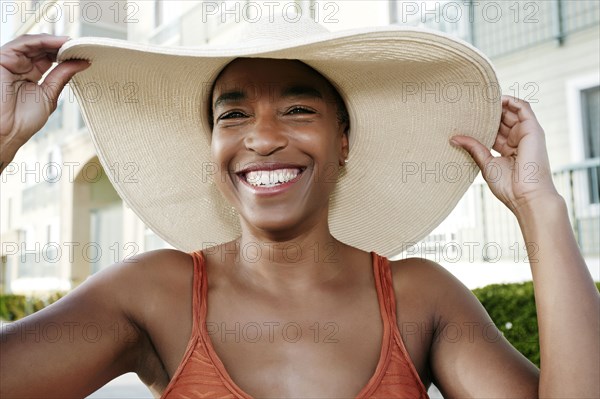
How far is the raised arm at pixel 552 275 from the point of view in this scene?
163 cm

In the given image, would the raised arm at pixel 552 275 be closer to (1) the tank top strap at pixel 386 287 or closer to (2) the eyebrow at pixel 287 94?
(1) the tank top strap at pixel 386 287

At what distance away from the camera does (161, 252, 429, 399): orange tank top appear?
1652 mm

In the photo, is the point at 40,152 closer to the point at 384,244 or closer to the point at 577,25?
the point at 577,25

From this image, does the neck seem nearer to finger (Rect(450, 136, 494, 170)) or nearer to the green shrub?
finger (Rect(450, 136, 494, 170))

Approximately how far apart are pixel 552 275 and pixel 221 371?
935 mm

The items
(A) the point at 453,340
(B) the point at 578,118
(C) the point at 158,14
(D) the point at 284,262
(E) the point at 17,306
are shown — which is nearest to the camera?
(A) the point at 453,340

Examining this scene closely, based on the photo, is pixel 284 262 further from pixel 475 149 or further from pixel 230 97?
pixel 475 149

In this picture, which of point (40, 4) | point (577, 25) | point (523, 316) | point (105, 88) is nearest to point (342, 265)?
point (105, 88)

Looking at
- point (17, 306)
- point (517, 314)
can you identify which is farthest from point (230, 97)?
point (17, 306)

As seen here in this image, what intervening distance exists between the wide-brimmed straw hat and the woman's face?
9 cm

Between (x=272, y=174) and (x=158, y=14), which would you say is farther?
(x=158, y=14)

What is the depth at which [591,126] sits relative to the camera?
8.88 m

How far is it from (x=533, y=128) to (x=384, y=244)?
2.70ft

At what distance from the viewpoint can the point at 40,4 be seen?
18.6 metres
